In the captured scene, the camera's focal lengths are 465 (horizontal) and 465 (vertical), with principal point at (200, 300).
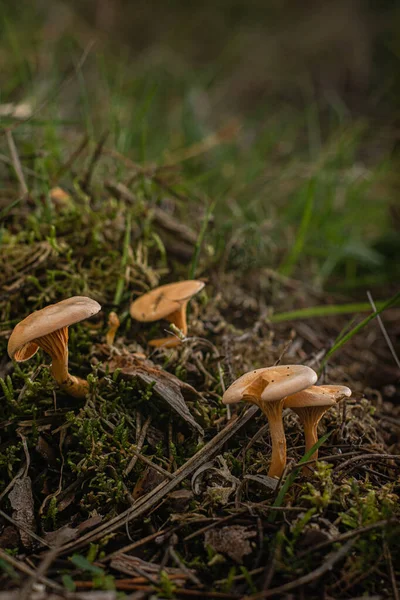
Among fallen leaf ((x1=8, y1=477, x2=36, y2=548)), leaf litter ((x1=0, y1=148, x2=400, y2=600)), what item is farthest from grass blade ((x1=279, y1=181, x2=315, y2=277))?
fallen leaf ((x1=8, y1=477, x2=36, y2=548))

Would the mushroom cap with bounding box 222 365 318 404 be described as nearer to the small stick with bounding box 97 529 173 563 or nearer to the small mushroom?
the small stick with bounding box 97 529 173 563

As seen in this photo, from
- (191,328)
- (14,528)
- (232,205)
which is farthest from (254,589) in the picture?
(232,205)

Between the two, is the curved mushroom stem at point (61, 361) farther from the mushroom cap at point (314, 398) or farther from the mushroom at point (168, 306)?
the mushroom cap at point (314, 398)

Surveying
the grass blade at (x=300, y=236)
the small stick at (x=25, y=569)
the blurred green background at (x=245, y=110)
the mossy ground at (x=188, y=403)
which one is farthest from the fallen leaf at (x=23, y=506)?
the grass blade at (x=300, y=236)

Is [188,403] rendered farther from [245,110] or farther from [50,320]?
[245,110]

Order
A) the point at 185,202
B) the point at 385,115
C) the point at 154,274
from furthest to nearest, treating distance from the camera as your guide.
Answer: the point at 385,115
the point at 185,202
the point at 154,274

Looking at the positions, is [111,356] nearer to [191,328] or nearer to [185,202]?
[191,328]
